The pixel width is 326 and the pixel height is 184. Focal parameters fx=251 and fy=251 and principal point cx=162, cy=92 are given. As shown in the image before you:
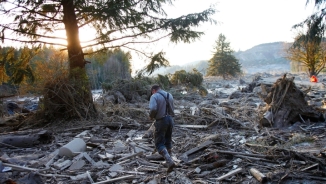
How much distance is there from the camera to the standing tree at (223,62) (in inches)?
1889

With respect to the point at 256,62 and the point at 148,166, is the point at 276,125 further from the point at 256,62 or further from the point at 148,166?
the point at 256,62

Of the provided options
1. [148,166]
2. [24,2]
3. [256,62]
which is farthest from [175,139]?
[256,62]

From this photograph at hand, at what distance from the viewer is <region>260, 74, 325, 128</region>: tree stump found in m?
8.51

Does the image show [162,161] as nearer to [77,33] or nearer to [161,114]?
[161,114]

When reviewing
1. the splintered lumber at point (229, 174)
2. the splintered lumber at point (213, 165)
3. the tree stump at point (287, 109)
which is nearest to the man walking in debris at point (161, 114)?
the splintered lumber at point (213, 165)

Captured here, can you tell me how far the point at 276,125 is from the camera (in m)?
8.49

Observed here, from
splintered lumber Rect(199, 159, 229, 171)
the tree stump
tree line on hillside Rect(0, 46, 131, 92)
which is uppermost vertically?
tree line on hillside Rect(0, 46, 131, 92)

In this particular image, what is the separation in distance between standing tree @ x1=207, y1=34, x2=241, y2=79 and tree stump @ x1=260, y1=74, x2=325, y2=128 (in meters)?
39.9

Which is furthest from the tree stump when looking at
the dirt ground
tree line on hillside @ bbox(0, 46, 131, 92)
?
tree line on hillside @ bbox(0, 46, 131, 92)

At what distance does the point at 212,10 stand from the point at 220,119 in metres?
4.35

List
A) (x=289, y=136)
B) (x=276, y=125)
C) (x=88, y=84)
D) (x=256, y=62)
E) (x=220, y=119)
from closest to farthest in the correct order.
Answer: (x=289, y=136)
(x=276, y=125)
(x=220, y=119)
(x=88, y=84)
(x=256, y=62)

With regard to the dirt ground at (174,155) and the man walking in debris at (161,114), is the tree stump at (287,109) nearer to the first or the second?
the dirt ground at (174,155)

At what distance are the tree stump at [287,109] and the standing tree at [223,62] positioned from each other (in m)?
39.9

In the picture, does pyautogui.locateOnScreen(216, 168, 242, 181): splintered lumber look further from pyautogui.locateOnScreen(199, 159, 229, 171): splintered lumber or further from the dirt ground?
pyautogui.locateOnScreen(199, 159, 229, 171): splintered lumber
